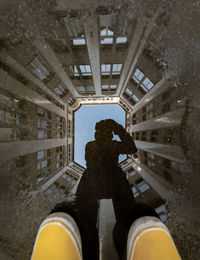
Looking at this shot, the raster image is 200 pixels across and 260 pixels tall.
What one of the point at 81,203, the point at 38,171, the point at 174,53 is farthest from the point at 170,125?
the point at 38,171

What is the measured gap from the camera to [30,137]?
6.89ft

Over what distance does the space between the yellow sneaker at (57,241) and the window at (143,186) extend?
106 centimetres

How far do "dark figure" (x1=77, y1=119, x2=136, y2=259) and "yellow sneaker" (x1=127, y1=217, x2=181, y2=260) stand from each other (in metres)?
0.31

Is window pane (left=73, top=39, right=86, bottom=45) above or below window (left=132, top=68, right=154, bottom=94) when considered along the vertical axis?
above

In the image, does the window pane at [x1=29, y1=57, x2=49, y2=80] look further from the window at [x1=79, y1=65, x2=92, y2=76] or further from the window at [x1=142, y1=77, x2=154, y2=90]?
the window at [x1=142, y1=77, x2=154, y2=90]

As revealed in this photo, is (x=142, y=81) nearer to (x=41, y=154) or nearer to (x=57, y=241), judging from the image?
(x=41, y=154)

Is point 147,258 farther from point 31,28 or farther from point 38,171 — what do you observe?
point 31,28

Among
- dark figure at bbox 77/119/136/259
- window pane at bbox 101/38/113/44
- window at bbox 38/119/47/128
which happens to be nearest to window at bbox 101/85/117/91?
window pane at bbox 101/38/113/44

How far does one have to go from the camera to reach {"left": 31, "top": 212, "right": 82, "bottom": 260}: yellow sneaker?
4.16 feet

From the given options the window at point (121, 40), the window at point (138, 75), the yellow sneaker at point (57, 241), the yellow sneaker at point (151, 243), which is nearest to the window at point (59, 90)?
the window at point (121, 40)

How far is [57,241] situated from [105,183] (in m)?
0.87

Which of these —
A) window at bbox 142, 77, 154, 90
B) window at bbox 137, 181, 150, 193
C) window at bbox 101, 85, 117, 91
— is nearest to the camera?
window at bbox 137, 181, 150, 193

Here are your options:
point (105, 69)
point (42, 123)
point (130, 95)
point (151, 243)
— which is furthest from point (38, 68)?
point (151, 243)

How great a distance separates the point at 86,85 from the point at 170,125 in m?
1.77
